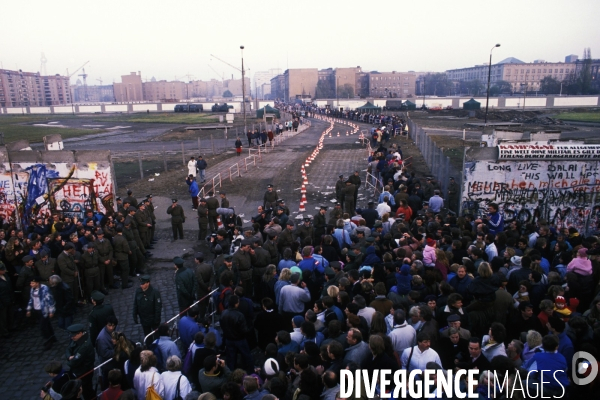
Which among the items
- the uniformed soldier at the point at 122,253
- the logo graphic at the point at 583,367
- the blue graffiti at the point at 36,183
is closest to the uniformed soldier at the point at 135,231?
the uniformed soldier at the point at 122,253

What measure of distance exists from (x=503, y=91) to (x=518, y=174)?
156 m

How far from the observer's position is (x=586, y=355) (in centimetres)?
512

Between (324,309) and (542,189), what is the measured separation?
10.1 meters

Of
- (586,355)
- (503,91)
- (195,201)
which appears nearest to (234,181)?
(195,201)

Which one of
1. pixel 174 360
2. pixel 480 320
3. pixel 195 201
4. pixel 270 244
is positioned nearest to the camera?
pixel 174 360

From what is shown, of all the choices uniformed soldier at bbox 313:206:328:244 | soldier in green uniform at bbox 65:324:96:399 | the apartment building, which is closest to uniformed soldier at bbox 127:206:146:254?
uniformed soldier at bbox 313:206:328:244

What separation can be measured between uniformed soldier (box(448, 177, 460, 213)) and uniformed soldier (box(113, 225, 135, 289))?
31.5 ft

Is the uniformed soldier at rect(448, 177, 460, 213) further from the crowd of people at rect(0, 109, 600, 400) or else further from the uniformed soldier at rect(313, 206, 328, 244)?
the uniformed soldier at rect(313, 206, 328, 244)

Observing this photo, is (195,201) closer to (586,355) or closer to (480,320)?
(480,320)

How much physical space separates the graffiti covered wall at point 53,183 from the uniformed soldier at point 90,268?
18.3 feet

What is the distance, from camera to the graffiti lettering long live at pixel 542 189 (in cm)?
1363

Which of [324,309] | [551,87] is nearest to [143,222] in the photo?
[324,309]

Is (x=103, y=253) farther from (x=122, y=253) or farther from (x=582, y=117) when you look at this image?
(x=582, y=117)

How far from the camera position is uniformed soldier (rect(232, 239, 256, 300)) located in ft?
30.2
